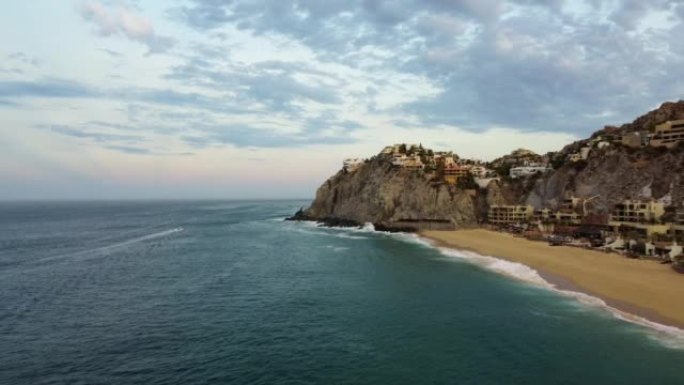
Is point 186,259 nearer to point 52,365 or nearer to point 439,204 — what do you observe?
point 52,365

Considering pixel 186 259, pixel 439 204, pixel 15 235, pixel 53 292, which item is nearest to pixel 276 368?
pixel 53 292

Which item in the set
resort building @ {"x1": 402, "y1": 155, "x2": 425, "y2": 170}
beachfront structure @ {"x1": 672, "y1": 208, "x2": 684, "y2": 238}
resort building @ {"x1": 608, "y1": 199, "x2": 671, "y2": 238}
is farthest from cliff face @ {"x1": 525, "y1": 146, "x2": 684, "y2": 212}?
resort building @ {"x1": 402, "y1": 155, "x2": 425, "y2": 170}

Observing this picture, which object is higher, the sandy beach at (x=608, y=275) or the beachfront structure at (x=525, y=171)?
the beachfront structure at (x=525, y=171)

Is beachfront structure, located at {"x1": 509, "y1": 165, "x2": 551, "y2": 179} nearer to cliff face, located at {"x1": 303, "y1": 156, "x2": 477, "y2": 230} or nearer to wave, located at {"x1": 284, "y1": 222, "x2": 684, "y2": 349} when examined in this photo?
cliff face, located at {"x1": 303, "y1": 156, "x2": 477, "y2": 230}

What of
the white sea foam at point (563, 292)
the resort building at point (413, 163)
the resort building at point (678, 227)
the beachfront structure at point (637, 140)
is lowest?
the white sea foam at point (563, 292)

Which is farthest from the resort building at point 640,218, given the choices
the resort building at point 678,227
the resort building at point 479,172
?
the resort building at point 479,172

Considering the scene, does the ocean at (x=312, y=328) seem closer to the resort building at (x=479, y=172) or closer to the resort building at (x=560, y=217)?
the resort building at (x=560, y=217)
